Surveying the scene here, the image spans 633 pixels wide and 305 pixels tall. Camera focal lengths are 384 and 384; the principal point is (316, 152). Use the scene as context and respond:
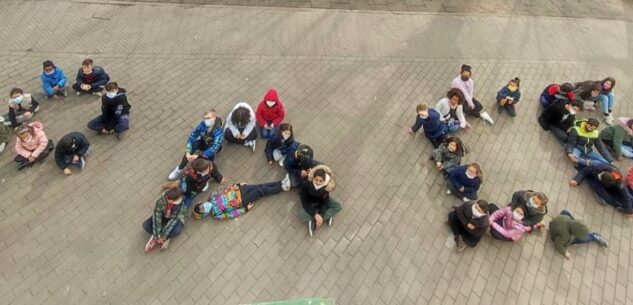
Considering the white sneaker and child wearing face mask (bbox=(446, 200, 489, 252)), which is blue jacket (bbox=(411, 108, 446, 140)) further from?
child wearing face mask (bbox=(446, 200, 489, 252))

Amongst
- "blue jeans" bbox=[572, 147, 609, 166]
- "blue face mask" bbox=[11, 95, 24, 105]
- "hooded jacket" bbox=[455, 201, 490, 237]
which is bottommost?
"blue jeans" bbox=[572, 147, 609, 166]

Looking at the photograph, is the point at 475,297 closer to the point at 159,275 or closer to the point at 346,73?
the point at 159,275

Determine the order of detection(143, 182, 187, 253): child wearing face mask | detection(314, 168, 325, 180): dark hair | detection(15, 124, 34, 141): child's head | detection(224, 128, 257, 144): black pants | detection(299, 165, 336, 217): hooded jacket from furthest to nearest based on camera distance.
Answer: detection(224, 128, 257, 144): black pants < detection(15, 124, 34, 141): child's head < detection(299, 165, 336, 217): hooded jacket < detection(314, 168, 325, 180): dark hair < detection(143, 182, 187, 253): child wearing face mask

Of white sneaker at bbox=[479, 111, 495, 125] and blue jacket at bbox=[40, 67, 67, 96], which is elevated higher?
blue jacket at bbox=[40, 67, 67, 96]

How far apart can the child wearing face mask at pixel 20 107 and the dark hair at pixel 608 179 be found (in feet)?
33.4

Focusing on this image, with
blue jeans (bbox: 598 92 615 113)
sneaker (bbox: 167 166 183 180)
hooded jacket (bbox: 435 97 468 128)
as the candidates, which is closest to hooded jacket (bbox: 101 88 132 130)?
sneaker (bbox: 167 166 183 180)

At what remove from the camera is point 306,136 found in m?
7.38

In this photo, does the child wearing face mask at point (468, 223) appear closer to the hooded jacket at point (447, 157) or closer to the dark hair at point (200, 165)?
the hooded jacket at point (447, 157)

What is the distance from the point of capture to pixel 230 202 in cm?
602

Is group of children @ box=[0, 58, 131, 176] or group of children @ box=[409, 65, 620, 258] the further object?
group of children @ box=[0, 58, 131, 176]

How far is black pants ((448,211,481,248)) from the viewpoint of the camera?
19.4 feet

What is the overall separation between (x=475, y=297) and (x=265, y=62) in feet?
20.9

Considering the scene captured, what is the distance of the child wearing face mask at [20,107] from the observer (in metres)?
6.71

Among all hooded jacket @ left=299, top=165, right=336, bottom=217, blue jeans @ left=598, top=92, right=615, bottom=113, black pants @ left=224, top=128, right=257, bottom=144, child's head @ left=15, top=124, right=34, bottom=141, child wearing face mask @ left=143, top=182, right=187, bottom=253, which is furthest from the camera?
blue jeans @ left=598, top=92, right=615, bottom=113
